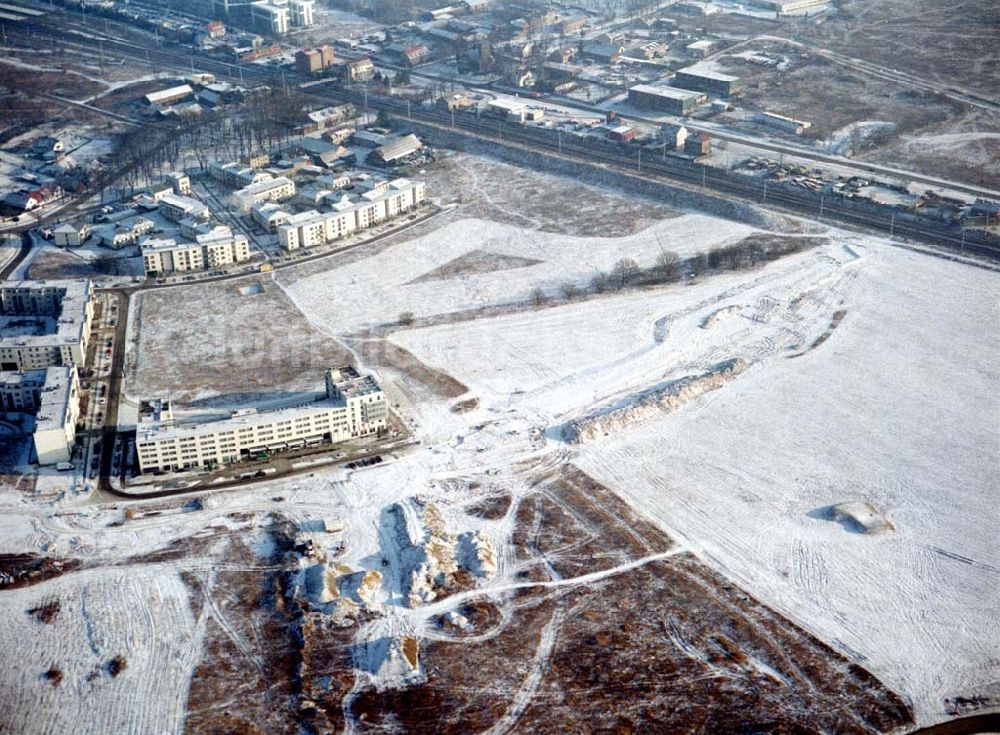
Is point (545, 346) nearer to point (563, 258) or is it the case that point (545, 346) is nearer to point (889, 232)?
point (563, 258)

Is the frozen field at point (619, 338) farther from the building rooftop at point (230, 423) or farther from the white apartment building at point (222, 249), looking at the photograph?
the white apartment building at point (222, 249)

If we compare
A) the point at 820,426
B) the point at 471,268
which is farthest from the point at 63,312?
the point at 820,426

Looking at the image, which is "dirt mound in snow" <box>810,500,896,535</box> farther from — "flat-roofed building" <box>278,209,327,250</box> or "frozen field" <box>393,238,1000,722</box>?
"flat-roofed building" <box>278,209,327,250</box>

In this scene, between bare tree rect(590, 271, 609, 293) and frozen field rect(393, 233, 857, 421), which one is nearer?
frozen field rect(393, 233, 857, 421)

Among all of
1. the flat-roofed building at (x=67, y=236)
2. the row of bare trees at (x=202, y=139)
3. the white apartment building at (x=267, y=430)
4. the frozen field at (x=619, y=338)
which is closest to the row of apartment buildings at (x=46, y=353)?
the white apartment building at (x=267, y=430)

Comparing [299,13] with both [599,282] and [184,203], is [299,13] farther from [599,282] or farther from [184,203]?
[599,282]

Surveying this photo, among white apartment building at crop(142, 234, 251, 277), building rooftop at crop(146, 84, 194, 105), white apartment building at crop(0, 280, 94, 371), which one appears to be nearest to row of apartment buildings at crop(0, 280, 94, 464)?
white apartment building at crop(0, 280, 94, 371)
